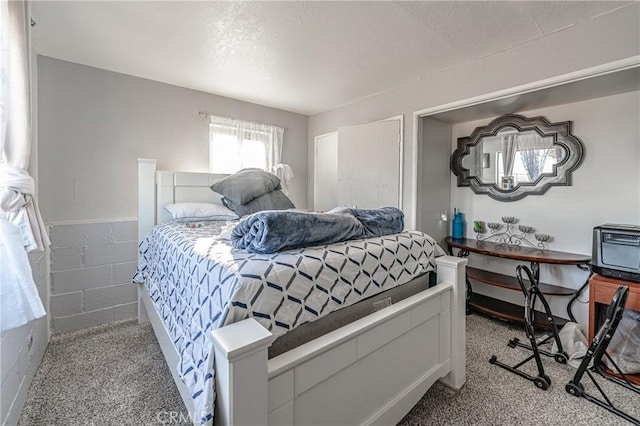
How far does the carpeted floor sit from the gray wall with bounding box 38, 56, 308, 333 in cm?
54

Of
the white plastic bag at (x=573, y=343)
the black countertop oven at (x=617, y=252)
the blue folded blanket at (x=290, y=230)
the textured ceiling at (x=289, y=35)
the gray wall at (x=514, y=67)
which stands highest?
the textured ceiling at (x=289, y=35)

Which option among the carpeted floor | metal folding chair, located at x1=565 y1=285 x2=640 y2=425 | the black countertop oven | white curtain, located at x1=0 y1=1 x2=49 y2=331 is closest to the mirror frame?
the black countertop oven

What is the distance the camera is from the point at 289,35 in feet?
6.73

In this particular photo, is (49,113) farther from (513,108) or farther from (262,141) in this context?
(513,108)

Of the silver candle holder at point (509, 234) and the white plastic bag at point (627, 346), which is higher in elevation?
the silver candle holder at point (509, 234)

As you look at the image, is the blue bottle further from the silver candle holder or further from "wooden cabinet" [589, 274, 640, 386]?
"wooden cabinet" [589, 274, 640, 386]

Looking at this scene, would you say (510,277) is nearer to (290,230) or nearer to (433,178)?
(433,178)

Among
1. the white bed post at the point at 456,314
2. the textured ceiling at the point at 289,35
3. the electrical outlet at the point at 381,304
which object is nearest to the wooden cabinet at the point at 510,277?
the white bed post at the point at 456,314

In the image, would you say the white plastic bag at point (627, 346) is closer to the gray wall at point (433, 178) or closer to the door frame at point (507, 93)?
the gray wall at point (433, 178)

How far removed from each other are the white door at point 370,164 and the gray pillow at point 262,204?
0.87 meters

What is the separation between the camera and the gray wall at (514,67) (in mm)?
1785

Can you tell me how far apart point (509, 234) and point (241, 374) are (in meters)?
2.93

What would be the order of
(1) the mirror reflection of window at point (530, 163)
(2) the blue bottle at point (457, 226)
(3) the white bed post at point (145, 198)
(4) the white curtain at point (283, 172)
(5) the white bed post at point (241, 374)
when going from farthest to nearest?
(4) the white curtain at point (283, 172), (2) the blue bottle at point (457, 226), (3) the white bed post at point (145, 198), (1) the mirror reflection of window at point (530, 163), (5) the white bed post at point (241, 374)

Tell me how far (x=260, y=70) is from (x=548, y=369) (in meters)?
3.25
